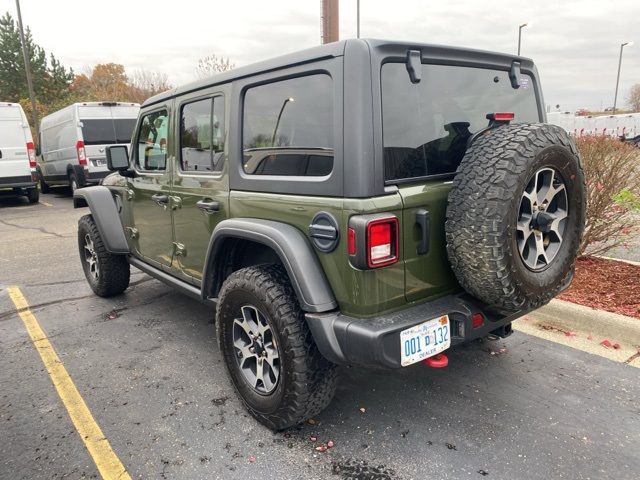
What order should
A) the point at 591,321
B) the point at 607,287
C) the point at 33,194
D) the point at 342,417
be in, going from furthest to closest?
the point at 33,194 → the point at 607,287 → the point at 591,321 → the point at 342,417

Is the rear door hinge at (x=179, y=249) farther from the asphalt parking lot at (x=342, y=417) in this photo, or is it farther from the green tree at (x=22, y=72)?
the green tree at (x=22, y=72)

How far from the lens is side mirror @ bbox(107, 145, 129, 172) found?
4.02 m

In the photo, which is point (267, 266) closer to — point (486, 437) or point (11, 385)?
point (486, 437)

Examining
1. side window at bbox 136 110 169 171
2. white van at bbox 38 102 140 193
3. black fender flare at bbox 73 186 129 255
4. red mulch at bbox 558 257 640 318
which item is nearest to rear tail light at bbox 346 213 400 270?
side window at bbox 136 110 169 171

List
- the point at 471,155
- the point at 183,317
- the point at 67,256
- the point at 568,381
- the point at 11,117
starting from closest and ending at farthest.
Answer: the point at 471,155 → the point at 568,381 → the point at 183,317 → the point at 67,256 → the point at 11,117

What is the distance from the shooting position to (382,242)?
2.12 metres

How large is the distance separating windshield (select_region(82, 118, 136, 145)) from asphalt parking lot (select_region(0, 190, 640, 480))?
8.68 m

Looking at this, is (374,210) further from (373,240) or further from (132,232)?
(132,232)

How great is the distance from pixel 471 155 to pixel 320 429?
64.8 inches

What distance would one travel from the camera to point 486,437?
8.23ft

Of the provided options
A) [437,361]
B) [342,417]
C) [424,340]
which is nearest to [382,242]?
[424,340]

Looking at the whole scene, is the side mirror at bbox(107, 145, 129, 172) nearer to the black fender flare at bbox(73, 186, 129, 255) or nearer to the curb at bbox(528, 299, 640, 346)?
the black fender flare at bbox(73, 186, 129, 255)

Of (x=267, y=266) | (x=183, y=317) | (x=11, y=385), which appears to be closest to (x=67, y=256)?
(x=183, y=317)

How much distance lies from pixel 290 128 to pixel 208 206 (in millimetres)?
796
